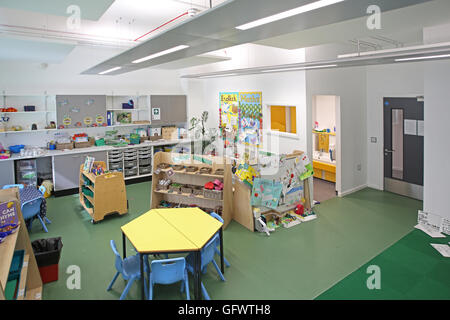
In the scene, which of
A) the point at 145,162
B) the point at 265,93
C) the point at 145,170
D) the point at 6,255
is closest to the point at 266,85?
the point at 265,93

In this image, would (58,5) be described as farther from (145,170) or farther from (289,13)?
(145,170)

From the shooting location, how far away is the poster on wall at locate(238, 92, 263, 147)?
26.4 ft

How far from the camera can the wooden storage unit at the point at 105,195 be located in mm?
6129

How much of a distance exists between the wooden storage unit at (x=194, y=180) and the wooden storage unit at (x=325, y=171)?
12.6ft

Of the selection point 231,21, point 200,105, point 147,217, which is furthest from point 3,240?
point 200,105

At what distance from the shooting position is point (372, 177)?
8180 mm

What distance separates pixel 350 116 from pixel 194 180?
415 centimetres

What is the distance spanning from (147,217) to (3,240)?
5.66ft

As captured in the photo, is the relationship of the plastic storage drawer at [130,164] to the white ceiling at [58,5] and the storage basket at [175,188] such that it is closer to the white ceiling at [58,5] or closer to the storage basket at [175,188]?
the storage basket at [175,188]

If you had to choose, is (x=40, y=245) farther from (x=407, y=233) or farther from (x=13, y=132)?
(x=407, y=233)

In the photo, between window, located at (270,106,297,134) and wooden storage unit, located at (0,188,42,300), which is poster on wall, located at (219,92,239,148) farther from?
wooden storage unit, located at (0,188,42,300)

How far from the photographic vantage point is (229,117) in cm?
911

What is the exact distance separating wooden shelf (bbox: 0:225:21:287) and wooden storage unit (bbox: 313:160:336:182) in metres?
7.35

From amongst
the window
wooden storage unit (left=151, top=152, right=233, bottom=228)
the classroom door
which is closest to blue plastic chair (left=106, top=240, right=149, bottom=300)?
wooden storage unit (left=151, top=152, right=233, bottom=228)
